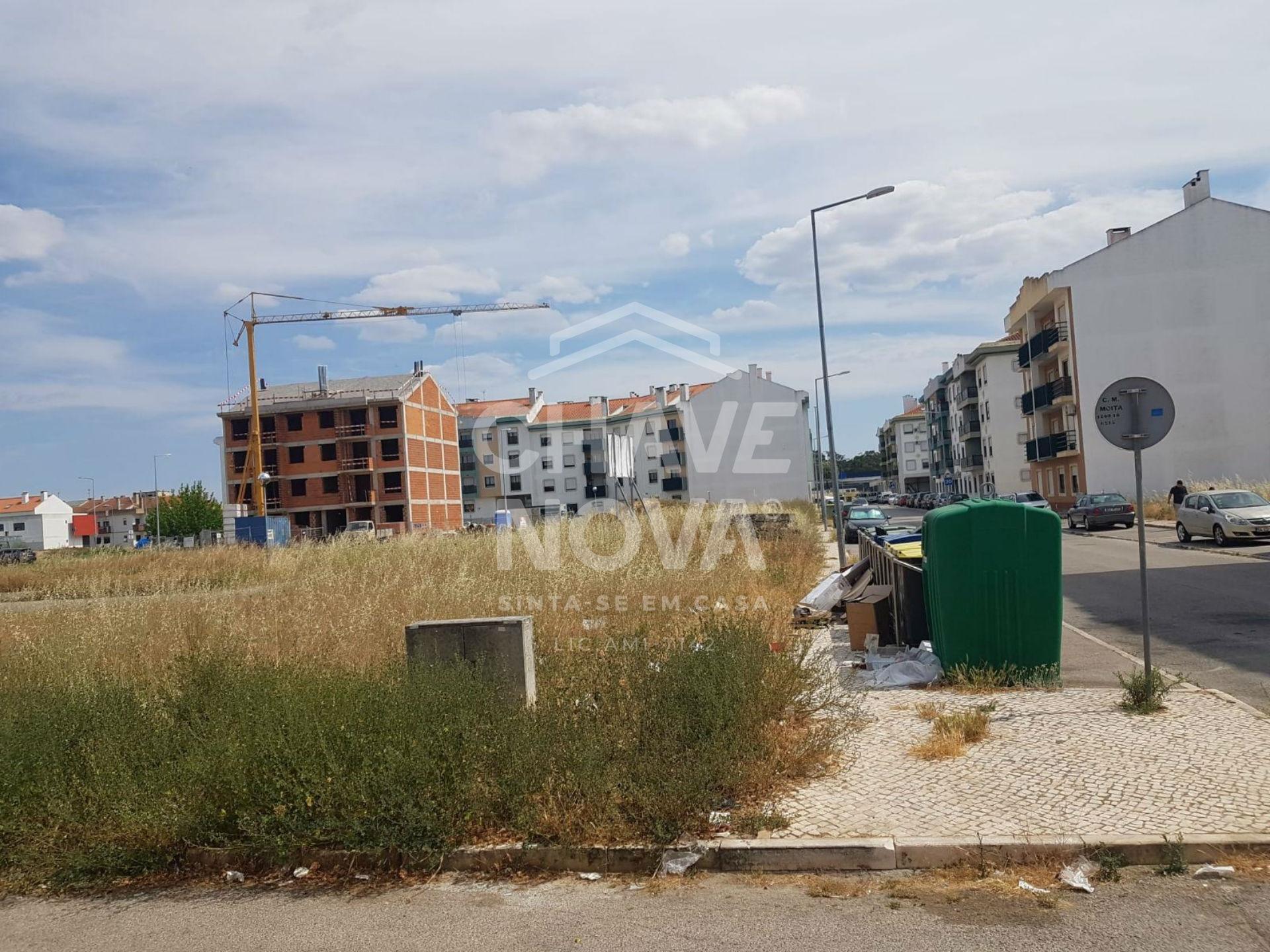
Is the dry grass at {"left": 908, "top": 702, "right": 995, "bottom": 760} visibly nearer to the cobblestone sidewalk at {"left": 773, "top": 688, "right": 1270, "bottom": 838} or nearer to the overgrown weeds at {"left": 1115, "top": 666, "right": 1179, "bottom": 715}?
the cobblestone sidewalk at {"left": 773, "top": 688, "right": 1270, "bottom": 838}

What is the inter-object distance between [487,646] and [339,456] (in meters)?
71.8

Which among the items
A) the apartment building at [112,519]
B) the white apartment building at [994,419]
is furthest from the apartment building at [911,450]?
the apartment building at [112,519]

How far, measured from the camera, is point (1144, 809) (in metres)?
5.34

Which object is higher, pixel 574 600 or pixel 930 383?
pixel 930 383

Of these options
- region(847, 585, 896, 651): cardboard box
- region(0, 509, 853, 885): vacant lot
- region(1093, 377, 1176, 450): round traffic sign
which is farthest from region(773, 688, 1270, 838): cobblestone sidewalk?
region(847, 585, 896, 651): cardboard box

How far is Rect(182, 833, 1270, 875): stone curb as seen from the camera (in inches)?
192

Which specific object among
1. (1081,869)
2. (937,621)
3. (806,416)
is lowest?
(1081,869)

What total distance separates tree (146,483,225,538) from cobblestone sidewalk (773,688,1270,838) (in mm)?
97029

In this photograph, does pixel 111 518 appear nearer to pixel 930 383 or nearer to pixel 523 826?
pixel 930 383

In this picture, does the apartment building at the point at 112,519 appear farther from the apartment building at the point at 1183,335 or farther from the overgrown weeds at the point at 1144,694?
the overgrown weeds at the point at 1144,694

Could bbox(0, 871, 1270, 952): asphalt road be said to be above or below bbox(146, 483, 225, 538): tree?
below

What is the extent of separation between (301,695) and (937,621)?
576 cm

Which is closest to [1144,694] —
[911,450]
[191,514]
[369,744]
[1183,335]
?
[369,744]

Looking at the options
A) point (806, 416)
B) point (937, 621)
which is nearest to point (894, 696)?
point (937, 621)
